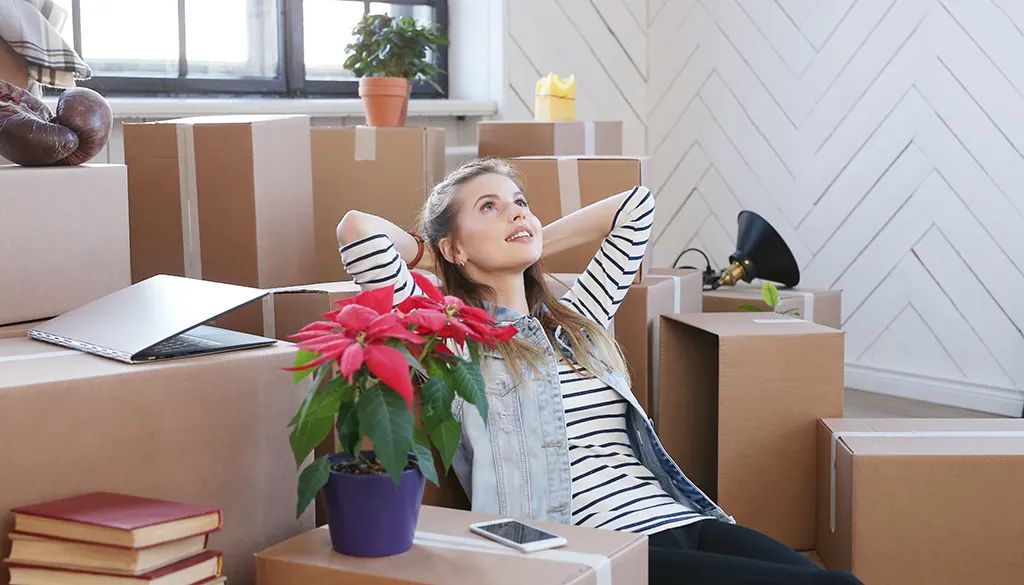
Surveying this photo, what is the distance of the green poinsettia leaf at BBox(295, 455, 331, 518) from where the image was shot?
1181mm

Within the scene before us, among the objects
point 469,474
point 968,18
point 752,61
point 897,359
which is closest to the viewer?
point 469,474

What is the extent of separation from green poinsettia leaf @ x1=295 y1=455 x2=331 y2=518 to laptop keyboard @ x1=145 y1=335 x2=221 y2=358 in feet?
0.71

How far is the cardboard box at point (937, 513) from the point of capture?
1812mm

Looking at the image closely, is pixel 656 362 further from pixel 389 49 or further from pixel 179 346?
pixel 179 346

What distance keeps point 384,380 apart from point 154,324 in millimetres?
360

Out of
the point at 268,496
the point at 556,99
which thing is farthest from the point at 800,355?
the point at 268,496

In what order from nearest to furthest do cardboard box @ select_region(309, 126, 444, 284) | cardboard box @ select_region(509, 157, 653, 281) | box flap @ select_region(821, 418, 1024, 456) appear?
box flap @ select_region(821, 418, 1024, 456) → cardboard box @ select_region(509, 157, 653, 281) → cardboard box @ select_region(309, 126, 444, 284)

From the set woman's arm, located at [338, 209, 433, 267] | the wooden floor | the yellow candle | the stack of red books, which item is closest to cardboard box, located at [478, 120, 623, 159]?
the yellow candle

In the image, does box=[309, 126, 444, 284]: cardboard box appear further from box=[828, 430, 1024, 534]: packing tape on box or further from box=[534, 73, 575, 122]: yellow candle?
box=[828, 430, 1024, 534]: packing tape on box

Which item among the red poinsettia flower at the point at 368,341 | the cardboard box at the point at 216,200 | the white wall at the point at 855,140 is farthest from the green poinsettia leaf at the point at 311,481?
the white wall at the point at 855,140

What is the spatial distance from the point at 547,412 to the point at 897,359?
1985mm

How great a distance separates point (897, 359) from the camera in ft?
11.0

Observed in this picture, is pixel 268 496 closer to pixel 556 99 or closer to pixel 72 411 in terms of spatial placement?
pixel 72 411

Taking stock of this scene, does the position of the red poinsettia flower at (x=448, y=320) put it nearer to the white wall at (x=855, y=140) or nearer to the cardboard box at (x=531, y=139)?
the cardboard box at (x=531, y=139)
